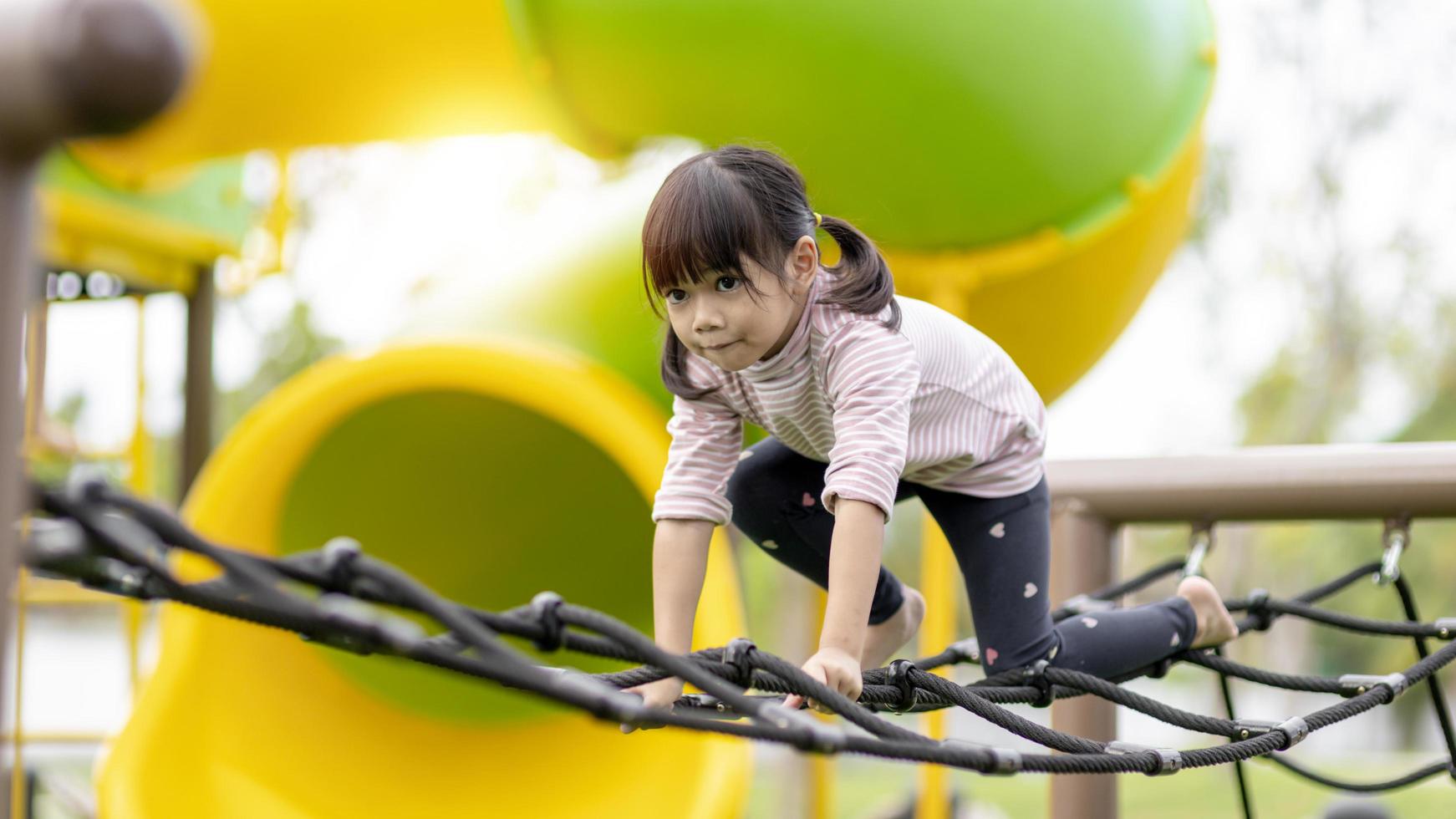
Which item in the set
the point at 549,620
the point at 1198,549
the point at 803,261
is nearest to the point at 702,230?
the point at 803,261

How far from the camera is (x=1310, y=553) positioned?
16.4 metres

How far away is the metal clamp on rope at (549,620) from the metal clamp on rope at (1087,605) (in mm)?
972

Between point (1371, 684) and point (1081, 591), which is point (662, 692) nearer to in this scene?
point (1371, 684)

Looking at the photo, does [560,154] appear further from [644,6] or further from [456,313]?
[644,6]

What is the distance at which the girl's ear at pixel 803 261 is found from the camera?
1.41 metres

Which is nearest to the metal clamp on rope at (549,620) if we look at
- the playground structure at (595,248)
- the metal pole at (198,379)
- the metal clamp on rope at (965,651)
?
the metal clamp on rope at (965,651)

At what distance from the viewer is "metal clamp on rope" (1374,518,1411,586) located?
220 cm

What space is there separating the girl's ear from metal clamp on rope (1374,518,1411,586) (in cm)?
121

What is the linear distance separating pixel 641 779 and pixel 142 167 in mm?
2529

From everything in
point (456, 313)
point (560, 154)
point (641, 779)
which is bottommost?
point (641, 779)

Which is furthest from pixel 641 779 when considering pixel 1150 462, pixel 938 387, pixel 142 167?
pixel 142 167

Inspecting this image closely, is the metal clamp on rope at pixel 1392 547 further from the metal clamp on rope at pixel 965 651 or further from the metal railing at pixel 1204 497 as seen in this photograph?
the metal clamp on rope at pixel 965 651

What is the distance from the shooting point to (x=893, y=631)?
1862 millimetres

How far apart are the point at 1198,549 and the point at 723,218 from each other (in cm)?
140
